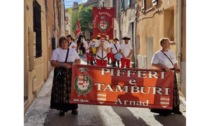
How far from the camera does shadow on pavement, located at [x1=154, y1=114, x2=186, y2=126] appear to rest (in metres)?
6.54

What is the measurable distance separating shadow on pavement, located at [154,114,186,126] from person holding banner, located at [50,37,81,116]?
168 cm

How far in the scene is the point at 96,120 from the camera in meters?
6.73

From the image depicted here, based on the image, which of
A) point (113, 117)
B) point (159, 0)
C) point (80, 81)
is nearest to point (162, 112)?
point (113, 117)

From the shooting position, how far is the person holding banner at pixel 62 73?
22.5 ft

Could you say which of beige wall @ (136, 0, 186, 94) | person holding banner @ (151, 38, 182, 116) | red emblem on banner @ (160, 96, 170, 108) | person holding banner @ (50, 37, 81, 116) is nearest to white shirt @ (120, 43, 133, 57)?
beige wall @ (136, 0, 186, 94)

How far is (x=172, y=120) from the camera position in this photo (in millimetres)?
6758

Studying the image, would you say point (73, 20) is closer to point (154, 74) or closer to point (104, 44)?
point (104, 44)

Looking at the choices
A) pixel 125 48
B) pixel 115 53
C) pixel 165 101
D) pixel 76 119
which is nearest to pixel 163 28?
pixel 125 48

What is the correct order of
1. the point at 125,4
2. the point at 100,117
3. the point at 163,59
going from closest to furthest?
the point at 163,59
the point at 100,117
the point at 125,4

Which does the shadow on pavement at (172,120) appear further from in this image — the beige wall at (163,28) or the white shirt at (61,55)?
the beige wall at (163,28)

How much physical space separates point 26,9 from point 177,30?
443 centimetres

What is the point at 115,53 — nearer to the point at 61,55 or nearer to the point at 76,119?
the point at 61,55

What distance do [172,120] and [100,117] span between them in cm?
132

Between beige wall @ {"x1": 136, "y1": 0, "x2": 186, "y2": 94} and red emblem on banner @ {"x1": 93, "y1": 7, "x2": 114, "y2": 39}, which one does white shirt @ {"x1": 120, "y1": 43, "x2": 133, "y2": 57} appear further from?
red emblem on banner @ {"x1": 93, "y1": 7, "x2": 114, "y2": 39}
